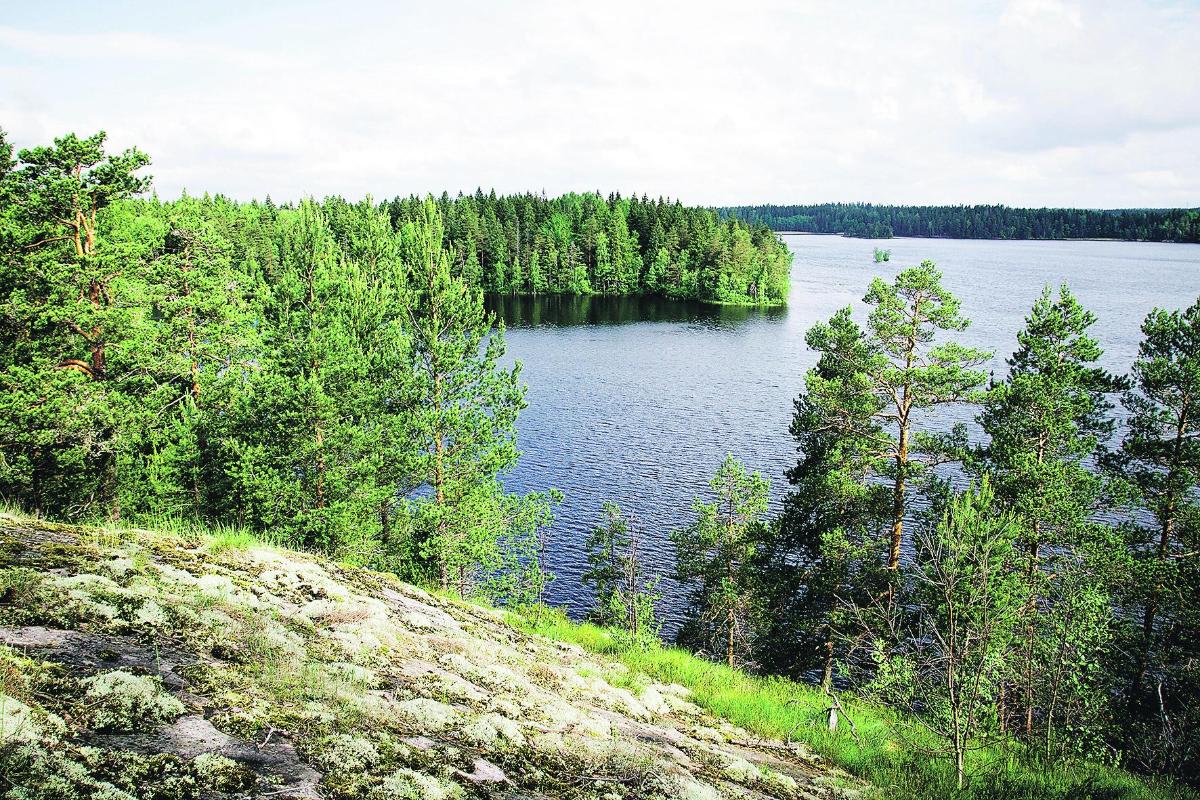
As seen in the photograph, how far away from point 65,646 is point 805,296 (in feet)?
439

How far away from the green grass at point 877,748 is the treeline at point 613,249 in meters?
118

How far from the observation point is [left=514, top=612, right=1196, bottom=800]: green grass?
962cm

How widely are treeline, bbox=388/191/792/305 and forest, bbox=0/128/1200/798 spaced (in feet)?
347

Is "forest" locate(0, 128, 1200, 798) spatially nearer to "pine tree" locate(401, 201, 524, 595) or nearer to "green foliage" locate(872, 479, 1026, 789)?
"pine tree" locate(401, 201, 524, 595)

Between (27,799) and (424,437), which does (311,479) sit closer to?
(424,437)

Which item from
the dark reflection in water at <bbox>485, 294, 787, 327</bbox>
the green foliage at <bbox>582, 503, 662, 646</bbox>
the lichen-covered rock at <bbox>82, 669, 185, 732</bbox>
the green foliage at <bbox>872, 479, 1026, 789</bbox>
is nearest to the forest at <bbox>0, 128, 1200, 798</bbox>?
the green foliage at <bbox>872, 479, 1026, 789</bbox>

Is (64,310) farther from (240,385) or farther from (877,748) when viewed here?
(877,748)

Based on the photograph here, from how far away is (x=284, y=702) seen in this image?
234 inches

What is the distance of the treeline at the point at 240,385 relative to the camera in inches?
712

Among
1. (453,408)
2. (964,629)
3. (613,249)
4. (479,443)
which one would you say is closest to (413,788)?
(964,629)

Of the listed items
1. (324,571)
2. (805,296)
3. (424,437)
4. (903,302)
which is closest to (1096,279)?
(805,296)

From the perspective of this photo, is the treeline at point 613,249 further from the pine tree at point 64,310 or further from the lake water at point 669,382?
the pine tree at point 64,310

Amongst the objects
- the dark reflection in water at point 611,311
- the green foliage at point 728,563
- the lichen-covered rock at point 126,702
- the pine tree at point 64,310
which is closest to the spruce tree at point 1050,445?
the green foliage at point 728,563

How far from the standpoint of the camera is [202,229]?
23281mm
